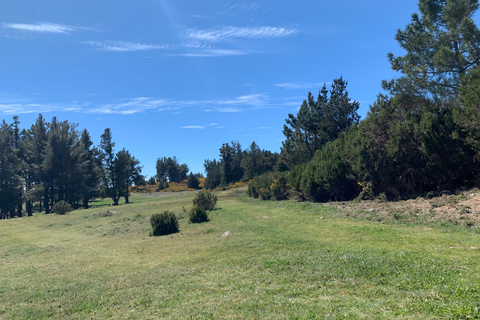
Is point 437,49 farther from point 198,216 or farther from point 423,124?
point 198,216

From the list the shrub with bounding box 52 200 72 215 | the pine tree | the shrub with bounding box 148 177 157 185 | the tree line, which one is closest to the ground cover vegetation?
the pine tree

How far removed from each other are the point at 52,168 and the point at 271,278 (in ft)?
155

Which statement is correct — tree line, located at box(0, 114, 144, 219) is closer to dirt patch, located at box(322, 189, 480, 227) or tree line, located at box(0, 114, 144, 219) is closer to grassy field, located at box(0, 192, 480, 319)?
grassy field, located at box(0, 192, 480, 319)

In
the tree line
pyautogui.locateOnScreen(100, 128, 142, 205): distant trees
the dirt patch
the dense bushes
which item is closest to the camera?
the dirt patch

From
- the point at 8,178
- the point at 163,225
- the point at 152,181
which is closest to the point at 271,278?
the point at 163,225

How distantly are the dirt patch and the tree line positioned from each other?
43.2 m

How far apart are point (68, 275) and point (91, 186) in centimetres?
4746

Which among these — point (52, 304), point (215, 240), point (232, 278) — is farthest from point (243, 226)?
point (52, 304)

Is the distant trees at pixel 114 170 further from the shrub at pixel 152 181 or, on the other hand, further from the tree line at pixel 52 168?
the shrub at pixel 152 181

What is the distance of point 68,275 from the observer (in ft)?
29.5

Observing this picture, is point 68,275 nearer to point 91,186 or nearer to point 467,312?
point 467,312

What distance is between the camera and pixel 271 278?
629 cm

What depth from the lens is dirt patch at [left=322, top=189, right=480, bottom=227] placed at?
10.4 m

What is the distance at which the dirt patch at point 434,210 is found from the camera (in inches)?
411
